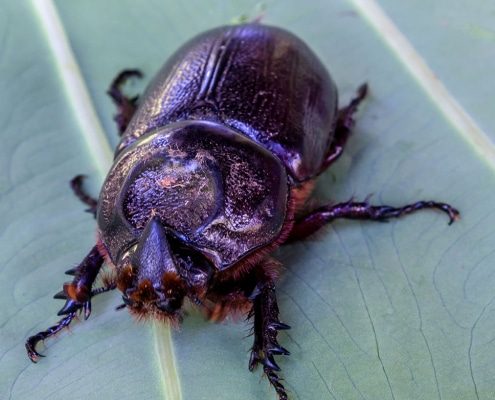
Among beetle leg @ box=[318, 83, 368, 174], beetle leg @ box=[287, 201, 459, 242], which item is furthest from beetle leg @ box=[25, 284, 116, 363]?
beetle leg @ box=[318, 83, 368, 174]

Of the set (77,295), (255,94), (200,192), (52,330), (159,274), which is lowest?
(52,330)

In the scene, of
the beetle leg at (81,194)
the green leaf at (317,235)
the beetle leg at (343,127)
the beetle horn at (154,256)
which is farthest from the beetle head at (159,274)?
the beetle leg at (343,127)

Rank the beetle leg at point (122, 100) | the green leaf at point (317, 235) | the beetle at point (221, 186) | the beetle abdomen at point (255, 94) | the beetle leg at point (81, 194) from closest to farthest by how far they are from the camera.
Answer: the beetle at point (221, 186) < the green leaf at point (317, 235) < the beetle abdomen at point (255, 94) < the beetle leg at point (81, 194) < the beetle leg at point (122, 100)

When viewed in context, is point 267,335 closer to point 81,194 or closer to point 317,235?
point 317,235

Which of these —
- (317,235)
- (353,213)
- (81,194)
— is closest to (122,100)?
(81,194)

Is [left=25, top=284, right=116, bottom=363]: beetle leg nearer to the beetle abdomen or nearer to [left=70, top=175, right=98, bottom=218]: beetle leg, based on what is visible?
[left=70, top=175, right=98, bottom=218]: beetle leg

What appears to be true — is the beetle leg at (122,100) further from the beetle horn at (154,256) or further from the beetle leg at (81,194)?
the beetle horn at (154,256)
